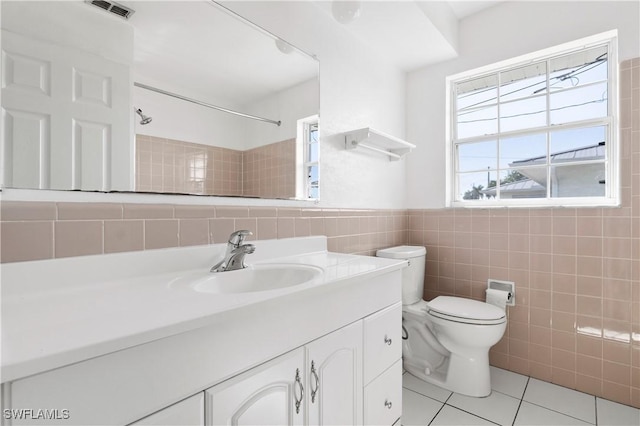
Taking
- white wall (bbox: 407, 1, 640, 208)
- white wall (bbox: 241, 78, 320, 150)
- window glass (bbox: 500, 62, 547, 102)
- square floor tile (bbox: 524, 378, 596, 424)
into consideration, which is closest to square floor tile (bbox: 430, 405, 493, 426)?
square floor tile (bbox: 524, 378, 596, 424)

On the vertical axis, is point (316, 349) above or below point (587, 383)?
above

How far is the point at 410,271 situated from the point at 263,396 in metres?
1.54

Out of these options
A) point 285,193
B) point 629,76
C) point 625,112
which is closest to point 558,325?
point 625,112

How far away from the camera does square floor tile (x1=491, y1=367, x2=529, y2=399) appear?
72.2 inches

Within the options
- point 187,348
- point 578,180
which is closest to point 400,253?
point 578,180

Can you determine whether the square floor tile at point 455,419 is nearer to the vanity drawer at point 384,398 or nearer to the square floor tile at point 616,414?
the vanity drawer at point 384,398

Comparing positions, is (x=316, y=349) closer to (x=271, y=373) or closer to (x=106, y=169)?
(x=271, y=373)

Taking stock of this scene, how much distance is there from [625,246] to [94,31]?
108 inches

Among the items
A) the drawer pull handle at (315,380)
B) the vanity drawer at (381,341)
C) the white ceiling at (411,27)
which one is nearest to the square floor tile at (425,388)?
the vanity drawer at (381,341)

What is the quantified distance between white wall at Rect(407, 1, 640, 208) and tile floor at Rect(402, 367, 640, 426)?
4.38 ft

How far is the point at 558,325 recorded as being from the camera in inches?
74.6

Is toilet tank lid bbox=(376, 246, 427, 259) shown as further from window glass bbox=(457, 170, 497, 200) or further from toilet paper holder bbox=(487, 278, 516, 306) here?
window glass bbox=(457, 170, 497, 200)

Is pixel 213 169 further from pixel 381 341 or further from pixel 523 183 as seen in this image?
pixel 523 183

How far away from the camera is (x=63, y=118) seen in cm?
92
